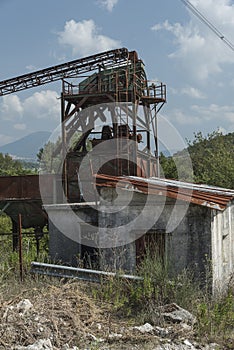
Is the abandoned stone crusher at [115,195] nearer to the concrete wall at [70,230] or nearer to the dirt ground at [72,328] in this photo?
the concrete wall at [70,230]

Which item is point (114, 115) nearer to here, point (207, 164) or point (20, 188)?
point (20, 188)

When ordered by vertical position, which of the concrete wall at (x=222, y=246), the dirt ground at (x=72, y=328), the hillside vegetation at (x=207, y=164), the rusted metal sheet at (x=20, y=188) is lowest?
the dirt ground at (x=72, y=328)

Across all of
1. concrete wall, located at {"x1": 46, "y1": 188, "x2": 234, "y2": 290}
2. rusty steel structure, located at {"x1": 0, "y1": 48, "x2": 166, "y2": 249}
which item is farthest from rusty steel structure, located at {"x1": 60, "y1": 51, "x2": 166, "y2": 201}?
concrete wall, located at {"x1": 46, "y1": 188, "x2": 234, "y2": 290}

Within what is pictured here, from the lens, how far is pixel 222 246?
432 inches

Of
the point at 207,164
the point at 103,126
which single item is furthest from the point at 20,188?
the point at 207,164

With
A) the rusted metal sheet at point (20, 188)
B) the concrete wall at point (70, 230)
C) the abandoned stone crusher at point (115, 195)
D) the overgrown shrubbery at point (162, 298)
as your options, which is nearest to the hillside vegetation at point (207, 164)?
the abandoned stone crusher at point (115, 195)

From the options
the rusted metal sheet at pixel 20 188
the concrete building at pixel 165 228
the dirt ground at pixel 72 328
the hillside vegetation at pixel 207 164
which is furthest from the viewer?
the hillside vegetation at pixel 207 164

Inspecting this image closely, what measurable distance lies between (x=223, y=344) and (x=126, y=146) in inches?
483

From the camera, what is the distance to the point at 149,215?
10.4m

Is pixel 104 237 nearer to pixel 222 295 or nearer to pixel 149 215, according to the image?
pixel 149 215

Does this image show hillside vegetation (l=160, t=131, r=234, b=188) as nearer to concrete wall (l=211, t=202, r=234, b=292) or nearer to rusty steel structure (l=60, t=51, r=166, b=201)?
rusty steel structure (l=60, t=51, r=166, b=201)

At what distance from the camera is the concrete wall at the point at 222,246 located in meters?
9.88

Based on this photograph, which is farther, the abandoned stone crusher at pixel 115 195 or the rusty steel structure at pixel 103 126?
the rusty steel structure at pixel 103 126

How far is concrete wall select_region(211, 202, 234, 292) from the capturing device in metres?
9.88
